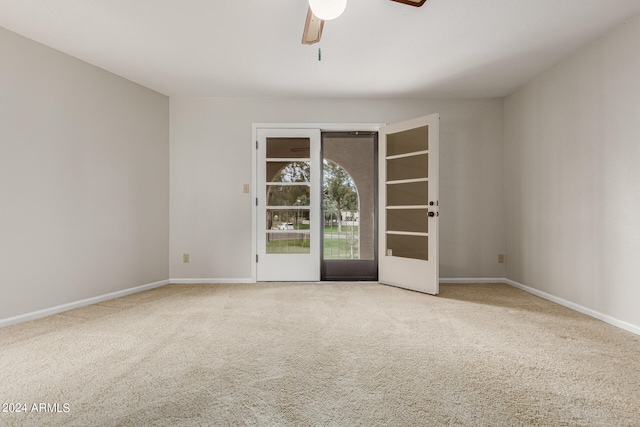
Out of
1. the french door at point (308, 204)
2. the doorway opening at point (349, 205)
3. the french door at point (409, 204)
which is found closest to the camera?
the french door at point (409, 204)

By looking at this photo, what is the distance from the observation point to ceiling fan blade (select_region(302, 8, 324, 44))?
76.7 inches

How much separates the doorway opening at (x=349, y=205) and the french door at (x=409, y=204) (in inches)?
10.3

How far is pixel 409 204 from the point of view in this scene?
152 inches

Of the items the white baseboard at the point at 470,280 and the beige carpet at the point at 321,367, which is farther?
the white baseboard at the point at 470,280

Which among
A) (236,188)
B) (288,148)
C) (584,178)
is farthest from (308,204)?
(584,178)

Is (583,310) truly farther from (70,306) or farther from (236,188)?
(70,306)

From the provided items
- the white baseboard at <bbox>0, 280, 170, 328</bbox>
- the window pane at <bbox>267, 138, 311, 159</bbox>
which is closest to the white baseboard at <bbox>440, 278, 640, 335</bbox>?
the window pane at <bbox>267, 138, 311, 159</bbox>

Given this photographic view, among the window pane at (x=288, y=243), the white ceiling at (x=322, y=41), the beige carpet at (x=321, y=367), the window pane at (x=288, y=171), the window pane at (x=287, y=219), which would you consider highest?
the white ceiling at (x=322, y=41)

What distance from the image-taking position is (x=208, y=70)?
3273 millimetres

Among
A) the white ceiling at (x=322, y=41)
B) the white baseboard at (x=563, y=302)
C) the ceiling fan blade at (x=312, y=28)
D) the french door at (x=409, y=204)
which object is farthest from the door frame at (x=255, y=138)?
the white baseboard at (x=563, y=302)

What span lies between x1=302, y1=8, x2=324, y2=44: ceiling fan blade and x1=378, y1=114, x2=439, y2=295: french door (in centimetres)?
187

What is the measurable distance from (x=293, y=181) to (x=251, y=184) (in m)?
0.55

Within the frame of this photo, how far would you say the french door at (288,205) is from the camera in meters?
4.10

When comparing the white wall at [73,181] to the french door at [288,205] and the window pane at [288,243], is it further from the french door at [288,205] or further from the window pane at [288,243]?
the window pane at [288,243]
